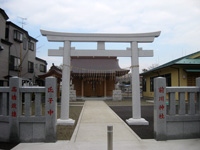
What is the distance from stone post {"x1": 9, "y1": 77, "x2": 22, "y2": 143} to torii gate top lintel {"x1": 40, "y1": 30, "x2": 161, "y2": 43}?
3.02 m

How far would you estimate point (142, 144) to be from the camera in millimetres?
5379

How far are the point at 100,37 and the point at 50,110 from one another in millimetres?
4100

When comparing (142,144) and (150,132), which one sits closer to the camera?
(142,144)

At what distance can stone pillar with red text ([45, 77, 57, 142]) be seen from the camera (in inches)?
218

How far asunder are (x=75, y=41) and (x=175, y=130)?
546 centimetres

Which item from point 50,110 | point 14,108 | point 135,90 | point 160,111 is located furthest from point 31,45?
point 160,111

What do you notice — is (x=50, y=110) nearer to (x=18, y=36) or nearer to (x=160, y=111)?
(x=160, y=111)

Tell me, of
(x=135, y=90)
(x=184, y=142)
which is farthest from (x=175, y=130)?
(x=135, y=90)

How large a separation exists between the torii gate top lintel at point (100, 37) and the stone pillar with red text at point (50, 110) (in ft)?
9.85

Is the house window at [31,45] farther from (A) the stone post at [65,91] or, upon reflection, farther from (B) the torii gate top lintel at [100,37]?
(A) the stone post at [65,91]

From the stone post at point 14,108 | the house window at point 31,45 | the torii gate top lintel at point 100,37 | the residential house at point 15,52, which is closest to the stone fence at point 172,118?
the torii gate top lintel at point 100,37

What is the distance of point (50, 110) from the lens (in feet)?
18.5

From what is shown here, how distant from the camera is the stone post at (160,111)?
18.8 ft

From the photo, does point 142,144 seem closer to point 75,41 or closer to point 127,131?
point 127,131
